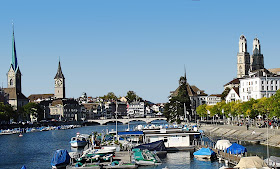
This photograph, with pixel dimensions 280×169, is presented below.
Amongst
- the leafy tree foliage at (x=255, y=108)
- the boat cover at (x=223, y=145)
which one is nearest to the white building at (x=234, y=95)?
the leafy tree foliage at (x=255, y=108)

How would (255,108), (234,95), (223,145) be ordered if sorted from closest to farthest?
(223,145) → (255,108) → (234,95)

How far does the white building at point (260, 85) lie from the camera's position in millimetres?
112688

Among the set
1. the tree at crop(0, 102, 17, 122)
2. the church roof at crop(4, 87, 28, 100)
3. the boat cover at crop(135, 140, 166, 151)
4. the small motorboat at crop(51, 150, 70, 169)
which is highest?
the church roof at crop(4, 87, 28, 100)

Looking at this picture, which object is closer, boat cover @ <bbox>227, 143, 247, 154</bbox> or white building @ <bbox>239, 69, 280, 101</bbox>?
boat cover @ <bbox>227, 143, 247, 154</bbox>

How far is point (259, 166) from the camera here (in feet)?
119

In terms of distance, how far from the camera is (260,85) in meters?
113

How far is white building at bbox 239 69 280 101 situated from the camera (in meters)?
113

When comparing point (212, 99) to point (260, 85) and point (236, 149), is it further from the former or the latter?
point (236, 149)

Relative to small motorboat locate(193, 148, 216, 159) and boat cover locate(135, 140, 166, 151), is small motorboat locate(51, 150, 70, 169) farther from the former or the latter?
small motorboat locate(193, 148, 216, 159)

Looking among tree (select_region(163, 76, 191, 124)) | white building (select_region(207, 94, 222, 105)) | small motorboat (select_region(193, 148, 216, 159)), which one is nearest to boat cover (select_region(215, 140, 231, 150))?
small motorboat (select_region(193, 148, 216, 159))

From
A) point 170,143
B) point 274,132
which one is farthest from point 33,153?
point 274,132

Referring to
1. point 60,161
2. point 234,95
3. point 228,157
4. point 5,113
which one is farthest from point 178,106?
point 60,161

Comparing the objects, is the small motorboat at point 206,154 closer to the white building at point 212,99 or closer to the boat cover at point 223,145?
the boat cover at point 223,145

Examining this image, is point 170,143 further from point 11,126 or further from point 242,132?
point 11,126
